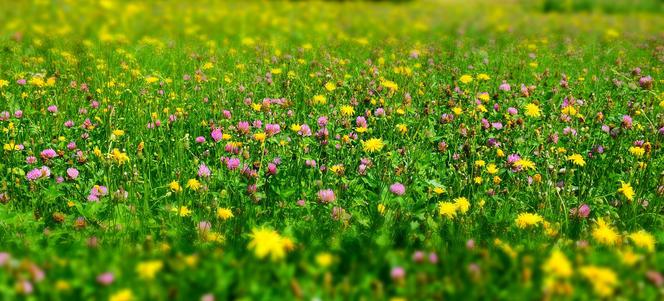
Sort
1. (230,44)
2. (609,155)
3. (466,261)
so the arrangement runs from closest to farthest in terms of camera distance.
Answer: (466,261) → (609,155) → (230,44)

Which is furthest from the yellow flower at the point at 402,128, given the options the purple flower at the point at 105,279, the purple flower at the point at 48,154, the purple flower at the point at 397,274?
the purple flower at the point at 105,279

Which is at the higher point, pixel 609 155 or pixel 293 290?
pixel 293 290

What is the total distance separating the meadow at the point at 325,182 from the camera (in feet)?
5.50

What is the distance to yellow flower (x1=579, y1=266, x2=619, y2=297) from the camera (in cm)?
158

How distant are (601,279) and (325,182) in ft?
5.28

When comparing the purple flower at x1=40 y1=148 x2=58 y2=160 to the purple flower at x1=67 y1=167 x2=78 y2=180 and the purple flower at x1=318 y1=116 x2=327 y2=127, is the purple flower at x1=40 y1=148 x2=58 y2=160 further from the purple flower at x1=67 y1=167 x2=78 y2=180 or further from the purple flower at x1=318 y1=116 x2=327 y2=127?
the purple flower at x1=318 y1=116 x2=327 y2=127

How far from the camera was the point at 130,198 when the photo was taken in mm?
2775

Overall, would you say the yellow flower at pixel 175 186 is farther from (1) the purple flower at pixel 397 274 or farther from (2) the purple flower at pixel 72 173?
(1) the purple flower at pixel 397 274

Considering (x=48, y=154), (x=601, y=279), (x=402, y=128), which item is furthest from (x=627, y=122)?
(x=48, y=154)

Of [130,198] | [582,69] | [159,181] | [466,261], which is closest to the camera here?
[466,261]

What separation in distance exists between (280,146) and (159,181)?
65 centimetres

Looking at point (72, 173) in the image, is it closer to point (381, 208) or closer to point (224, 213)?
point (224, 213)

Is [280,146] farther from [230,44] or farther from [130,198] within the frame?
[230,44]

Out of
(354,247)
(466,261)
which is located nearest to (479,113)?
(354,247)
